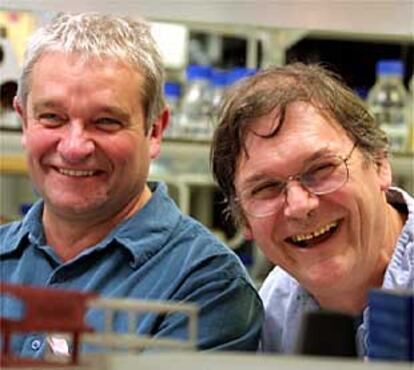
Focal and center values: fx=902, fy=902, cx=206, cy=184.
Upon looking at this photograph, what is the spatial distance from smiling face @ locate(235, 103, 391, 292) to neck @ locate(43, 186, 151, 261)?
0.17m

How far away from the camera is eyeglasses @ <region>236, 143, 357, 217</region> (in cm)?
97

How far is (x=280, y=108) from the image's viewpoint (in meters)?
1.01

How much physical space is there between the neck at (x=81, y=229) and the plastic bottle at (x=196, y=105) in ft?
2.58

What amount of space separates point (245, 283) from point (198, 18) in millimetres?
312

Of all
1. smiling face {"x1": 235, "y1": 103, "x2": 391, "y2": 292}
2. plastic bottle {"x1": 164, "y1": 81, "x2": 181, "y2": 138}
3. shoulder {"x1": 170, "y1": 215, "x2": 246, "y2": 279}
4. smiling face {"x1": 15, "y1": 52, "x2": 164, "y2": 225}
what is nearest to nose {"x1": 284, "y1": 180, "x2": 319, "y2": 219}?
smiling face {"x1": 235, "y1": 103, "x2": 391, "y2": 292}

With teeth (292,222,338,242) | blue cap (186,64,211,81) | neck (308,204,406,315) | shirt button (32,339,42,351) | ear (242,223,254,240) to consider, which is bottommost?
shirt button (32,339,42,351)

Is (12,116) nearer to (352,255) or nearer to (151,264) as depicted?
(151,264)

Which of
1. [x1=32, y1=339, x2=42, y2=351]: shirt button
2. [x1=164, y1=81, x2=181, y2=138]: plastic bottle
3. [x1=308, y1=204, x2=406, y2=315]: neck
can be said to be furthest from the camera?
[x1=164, y1=81, x2=181, y2=138]: plastic bottle

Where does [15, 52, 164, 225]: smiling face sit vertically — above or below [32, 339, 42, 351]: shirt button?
above

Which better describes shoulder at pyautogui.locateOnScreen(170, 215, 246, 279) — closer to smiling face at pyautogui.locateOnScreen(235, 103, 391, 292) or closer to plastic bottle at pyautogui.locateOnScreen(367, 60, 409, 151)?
smiling face at pyautogui.locateOnScreen(235, 103, 391, 292)

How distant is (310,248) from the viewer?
1011mm

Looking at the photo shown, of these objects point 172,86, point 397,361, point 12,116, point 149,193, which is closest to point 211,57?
point 172,86

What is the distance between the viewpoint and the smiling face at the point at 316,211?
97cm

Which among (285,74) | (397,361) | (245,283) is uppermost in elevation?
(285,74)
